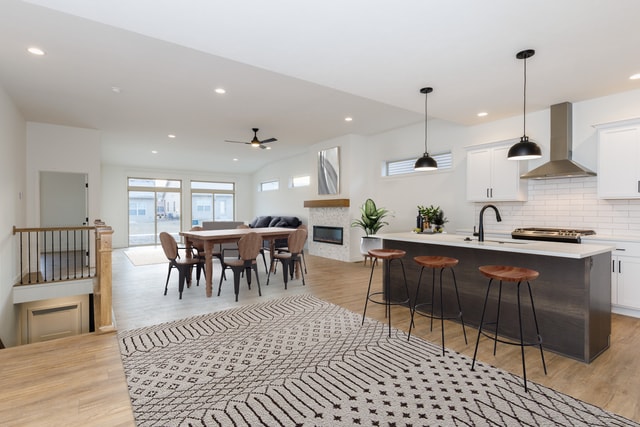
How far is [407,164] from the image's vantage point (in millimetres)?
7012

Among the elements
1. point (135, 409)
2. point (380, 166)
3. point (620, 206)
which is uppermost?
point (380, 166)

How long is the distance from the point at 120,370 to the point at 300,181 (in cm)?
797

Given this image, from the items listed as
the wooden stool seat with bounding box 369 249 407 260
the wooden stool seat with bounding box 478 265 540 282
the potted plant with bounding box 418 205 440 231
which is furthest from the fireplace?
the wooden stool seat with bounding box 478 265 540 282

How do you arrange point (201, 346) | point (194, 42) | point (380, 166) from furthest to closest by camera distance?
1. point (380, 166)
2. point (201, 346)
3. point (194, 42)

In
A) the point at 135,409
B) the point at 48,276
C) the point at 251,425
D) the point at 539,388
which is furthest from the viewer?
the point at 48,276

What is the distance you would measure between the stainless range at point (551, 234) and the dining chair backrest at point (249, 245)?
12.2 ft

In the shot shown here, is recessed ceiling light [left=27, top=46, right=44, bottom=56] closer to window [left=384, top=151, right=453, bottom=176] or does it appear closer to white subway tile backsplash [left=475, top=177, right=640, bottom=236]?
window [left=384, top=151, right=453, bottom=176]

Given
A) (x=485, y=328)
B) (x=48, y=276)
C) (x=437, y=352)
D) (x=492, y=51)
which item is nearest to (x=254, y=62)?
(x=492, y=51)

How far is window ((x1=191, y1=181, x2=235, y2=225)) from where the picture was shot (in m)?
12.2

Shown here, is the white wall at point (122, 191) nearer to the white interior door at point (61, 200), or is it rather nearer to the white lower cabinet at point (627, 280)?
the white interior door at point (61, 200)

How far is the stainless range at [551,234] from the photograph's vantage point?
13.4 ft

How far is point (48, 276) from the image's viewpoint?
570 centimetres

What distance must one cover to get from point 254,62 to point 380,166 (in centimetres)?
495

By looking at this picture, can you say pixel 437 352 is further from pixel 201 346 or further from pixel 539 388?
pixel 201 346
